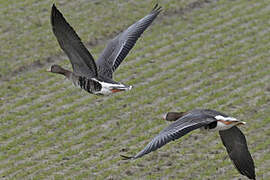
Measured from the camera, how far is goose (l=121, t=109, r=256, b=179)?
22.6 ft

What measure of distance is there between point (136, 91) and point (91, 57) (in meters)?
4.65

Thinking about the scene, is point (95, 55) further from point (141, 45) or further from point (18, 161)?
point (18, 161)

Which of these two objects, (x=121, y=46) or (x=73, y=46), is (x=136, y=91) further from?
(x=73, y=46)

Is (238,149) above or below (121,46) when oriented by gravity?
below

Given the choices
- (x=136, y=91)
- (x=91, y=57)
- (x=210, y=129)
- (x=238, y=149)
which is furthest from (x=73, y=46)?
(x=136, y=91)

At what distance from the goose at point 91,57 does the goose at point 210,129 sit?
0.88 meters

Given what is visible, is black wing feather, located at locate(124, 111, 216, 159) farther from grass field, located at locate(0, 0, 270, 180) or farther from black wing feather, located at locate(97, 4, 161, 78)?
grass field, located at locate(0, 0, 270, 180)

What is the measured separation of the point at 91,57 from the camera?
784 centimetres

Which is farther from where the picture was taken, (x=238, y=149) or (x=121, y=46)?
(x=121, y=46)

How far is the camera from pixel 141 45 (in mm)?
14367

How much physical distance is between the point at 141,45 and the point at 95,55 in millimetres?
1186

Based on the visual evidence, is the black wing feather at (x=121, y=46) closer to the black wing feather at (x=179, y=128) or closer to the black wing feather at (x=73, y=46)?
the black wing feather at (x=73, y=46)

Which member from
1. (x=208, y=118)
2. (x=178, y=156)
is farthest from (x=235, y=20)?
(x=208, y=118)

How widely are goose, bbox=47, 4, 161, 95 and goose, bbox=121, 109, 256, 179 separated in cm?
88
